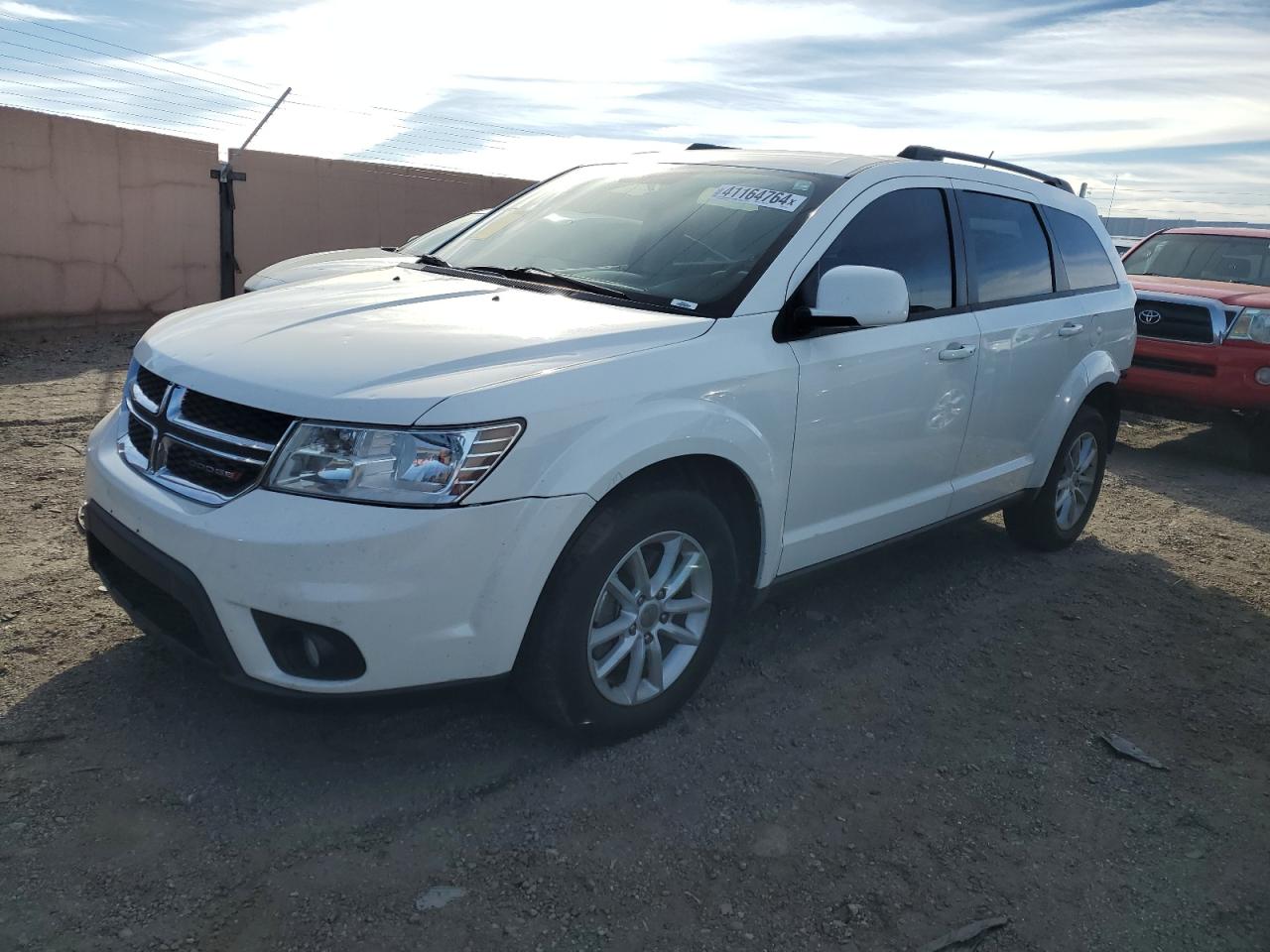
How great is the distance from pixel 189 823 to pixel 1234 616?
14.4 feet

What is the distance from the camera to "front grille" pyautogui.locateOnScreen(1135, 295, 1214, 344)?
26.6 ft

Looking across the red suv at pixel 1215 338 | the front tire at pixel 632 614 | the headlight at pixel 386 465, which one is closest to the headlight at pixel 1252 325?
the red suv at pixel 1215 338

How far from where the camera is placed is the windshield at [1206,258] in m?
8.93

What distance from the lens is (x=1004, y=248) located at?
4.70m

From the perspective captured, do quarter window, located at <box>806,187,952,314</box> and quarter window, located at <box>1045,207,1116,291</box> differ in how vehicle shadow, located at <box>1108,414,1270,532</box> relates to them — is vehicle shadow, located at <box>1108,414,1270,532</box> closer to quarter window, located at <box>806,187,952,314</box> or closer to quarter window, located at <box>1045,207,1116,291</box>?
quarter window, located at <box>1045,207,1116,291</box>

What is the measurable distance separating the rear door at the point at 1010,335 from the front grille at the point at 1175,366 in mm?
3428

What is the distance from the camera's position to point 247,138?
38.5ft

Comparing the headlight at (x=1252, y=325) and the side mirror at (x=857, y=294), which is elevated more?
the side mirror at (x=857, y=294)

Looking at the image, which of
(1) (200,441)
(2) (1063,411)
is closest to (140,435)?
(1) (200,441)

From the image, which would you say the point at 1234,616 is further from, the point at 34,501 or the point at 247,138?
the point at 247,138

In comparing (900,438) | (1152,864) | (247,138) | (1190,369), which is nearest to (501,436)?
(900,438)

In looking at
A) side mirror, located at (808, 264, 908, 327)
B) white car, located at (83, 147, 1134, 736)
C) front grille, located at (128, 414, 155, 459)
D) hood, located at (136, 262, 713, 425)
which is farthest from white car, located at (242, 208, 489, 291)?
side mirror, located at (808, 264, 908, 327)

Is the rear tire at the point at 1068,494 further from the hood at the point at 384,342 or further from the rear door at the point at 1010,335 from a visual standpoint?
the hood at the point at 384,342

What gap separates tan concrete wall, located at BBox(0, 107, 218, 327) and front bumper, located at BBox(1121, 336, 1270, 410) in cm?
894
